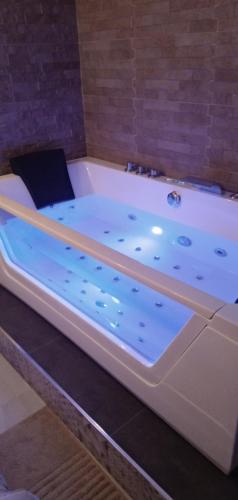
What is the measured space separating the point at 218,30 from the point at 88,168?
1425 mm

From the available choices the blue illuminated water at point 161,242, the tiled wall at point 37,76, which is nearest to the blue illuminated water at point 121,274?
the blue illuminated water at point 161,242

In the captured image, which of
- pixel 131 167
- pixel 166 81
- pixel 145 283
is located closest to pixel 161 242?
pixel 131 167

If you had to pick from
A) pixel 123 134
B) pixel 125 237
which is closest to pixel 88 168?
pixel 123 134

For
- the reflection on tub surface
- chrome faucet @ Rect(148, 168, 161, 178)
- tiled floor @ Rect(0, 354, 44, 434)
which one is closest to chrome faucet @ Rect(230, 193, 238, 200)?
chrome faucet @ Rect(148, 168, 161, 178)

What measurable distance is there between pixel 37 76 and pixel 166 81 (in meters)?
0.98

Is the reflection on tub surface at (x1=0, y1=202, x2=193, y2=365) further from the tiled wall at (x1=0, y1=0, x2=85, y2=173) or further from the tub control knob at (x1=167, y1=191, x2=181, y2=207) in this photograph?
the tiled wall at (x1=0, y1=0, x2=85, y2=173)

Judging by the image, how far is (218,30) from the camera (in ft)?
6.57

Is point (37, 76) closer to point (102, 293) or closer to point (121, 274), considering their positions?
point (102, 293)

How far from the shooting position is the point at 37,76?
2801 millimetres

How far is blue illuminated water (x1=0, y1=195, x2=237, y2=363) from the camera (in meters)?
1.57

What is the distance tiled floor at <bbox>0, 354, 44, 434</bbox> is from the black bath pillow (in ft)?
4.62

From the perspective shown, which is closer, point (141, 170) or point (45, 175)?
point (141, 170)

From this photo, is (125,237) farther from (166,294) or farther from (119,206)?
(166,294)

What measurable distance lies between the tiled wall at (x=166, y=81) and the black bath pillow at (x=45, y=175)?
42 cm
